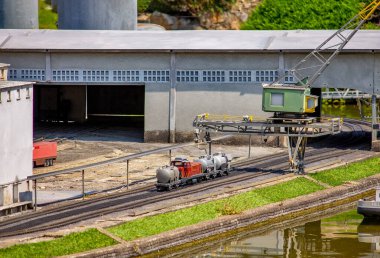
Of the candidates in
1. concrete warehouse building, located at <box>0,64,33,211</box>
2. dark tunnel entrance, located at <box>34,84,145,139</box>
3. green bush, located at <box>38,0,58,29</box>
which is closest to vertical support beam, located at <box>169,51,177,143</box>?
dark tunnel entrance, located at <box>34,84,145,139</box>

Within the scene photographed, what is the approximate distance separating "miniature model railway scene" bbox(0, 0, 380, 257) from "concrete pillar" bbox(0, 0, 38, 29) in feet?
0.38

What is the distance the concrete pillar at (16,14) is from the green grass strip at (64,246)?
51.2 metres

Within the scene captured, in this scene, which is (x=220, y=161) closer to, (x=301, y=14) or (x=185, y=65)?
(x=185, y=65)

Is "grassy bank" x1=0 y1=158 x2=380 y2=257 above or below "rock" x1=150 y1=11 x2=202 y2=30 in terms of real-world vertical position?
below

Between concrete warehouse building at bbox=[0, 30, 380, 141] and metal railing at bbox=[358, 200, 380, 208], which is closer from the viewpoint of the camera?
metal railing at bbox=[358, 200, 380, 208]

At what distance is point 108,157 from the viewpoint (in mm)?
76938

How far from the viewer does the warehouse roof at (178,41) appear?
8194 centimetres

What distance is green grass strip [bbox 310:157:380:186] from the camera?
6975 cm

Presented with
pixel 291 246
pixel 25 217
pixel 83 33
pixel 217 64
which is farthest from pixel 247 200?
pixel 83 33

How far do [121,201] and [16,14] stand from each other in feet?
145

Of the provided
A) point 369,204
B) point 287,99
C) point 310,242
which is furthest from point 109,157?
point 310,242

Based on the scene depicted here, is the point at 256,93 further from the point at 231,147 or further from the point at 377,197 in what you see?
the point at 377,197

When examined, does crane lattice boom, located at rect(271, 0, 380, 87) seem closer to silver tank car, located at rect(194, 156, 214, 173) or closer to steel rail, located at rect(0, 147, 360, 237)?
steel rail, located at rect(0, 147, 360, 237)

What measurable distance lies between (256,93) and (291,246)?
26.7 meters
